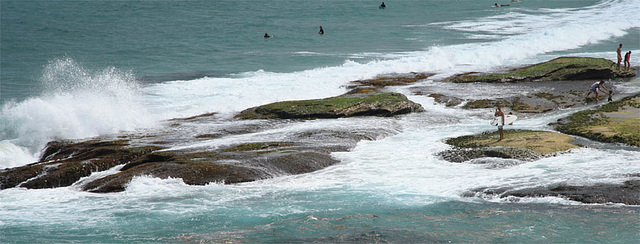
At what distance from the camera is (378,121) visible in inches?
817

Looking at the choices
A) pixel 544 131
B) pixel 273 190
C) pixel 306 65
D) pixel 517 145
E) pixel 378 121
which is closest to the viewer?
pixel 273 190

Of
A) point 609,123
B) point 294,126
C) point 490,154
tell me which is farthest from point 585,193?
point 294,126

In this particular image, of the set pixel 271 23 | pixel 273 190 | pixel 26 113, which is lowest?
pixel 273 190

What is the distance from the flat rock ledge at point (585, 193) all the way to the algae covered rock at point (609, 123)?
4.32 meters

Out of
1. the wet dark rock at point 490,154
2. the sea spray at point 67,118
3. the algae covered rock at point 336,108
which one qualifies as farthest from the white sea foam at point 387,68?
the wet dark rock at point 490,154

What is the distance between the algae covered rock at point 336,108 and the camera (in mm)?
21562

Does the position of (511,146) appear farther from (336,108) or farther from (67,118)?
(67,118)

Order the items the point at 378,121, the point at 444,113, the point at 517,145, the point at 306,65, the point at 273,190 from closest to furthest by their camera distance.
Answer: the point at 273,190 < the point at 517,145 < the point at 378,121 < the point at 444,113 < the point at 306,65

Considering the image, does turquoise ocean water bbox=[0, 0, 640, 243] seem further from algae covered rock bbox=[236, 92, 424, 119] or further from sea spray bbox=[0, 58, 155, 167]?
algae covered rock bbox=[236, 92, 424, 119]

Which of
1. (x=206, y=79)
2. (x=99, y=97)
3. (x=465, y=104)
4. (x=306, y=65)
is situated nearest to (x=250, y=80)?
(x=206, y=79)

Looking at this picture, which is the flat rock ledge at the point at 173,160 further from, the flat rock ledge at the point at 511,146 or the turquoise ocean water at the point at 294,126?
the flat rock ledge at the point at 511,146

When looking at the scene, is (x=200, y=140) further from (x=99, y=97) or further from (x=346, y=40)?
(x=346, y=40)

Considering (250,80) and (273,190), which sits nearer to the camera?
(273,190)

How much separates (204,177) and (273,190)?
71.7 inches
